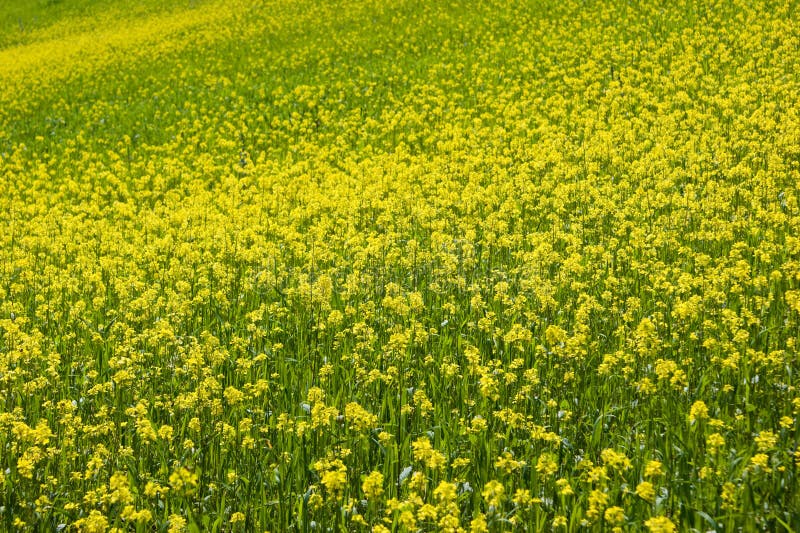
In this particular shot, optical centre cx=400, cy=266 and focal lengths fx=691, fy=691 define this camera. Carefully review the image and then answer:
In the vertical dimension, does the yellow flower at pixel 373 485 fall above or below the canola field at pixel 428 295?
above

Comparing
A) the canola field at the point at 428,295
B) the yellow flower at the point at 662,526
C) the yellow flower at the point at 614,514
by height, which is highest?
the yellow flower at the point at 662,526

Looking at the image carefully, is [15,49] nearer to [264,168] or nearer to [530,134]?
[264,168]

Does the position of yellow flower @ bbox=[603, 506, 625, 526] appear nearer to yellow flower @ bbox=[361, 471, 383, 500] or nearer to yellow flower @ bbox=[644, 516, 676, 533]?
yellow flower @ bbox=[644, 516, 676, 533]

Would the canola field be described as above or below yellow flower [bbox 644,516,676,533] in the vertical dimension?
below

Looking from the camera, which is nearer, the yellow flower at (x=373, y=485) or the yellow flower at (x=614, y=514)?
the yellow flower at (x=614, y=514)

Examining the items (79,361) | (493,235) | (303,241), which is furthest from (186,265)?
(493,235)

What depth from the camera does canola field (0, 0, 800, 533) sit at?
4.87 m

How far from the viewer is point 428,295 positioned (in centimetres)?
838

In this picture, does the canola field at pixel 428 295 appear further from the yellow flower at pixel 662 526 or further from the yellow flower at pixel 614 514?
the yellow flower at pixel 614 514

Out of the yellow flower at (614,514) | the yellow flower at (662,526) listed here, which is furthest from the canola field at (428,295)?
the yellow flower at (614,514)

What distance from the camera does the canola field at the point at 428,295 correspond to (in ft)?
16.0

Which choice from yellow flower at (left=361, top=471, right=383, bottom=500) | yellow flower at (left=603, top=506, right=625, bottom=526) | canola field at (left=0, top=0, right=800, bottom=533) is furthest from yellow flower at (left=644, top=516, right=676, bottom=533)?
yellow flower at (left=361, top=471, right=383, bottom=500)

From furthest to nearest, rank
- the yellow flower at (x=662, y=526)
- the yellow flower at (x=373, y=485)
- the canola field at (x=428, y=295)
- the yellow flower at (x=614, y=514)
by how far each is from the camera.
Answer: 1. the canola field at (x=428, y=295)
2. the yellow flower at (x=373, y=485)
3. the yellow flower at (x=614, y=514)
4. the yellow flower at (x=662, y=526)

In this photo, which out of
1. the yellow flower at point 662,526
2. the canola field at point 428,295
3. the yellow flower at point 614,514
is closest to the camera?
the yellow flower at point 662,526
